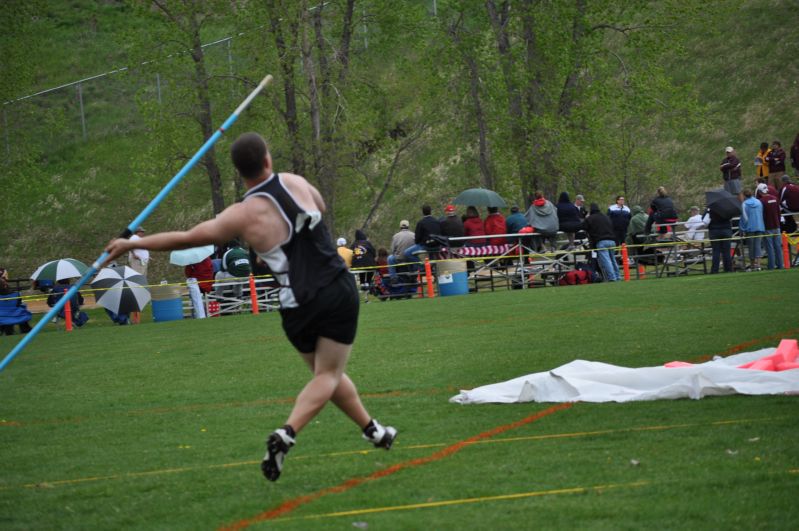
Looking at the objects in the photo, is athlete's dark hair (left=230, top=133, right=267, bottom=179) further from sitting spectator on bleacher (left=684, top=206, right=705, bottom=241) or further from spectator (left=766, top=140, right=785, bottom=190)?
spectator (left=766, top=140, right=785, bottom=190)

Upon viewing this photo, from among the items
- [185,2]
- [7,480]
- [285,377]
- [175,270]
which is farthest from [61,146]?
[7,480]

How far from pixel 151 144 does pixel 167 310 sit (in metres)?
23.9

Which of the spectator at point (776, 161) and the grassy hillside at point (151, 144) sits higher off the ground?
the grassy hillside at point (151, 144)

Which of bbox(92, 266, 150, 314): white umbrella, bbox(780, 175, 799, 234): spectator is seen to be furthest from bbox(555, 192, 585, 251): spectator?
bbox(92, 266, 150, 314): white umbrella

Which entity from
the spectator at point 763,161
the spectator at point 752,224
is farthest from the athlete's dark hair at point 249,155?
the spectator at point 763,161

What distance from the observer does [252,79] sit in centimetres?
3684

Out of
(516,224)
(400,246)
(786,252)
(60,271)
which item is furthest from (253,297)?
(786,252)

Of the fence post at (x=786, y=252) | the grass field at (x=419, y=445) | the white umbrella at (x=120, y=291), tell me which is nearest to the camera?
the grass field at (x=419, y=445)

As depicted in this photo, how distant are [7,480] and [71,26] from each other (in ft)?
223

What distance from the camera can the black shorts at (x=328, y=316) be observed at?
6.97 m

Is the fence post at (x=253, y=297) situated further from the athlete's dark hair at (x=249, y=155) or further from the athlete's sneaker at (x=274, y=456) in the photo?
the athlete's sneaker at (x=274, y=456)

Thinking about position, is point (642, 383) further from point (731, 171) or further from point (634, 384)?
point (731, 171)

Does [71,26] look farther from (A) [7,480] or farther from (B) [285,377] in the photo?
(A) [7,480]

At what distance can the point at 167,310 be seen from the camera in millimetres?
28250
